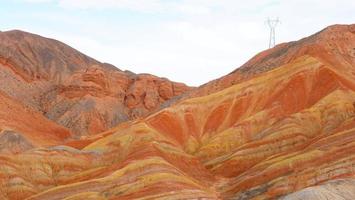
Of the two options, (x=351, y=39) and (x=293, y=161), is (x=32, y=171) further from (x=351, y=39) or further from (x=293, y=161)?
(x=351, y=39)

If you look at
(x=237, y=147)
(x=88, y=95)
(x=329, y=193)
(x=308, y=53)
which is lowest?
(x=329, y=193)

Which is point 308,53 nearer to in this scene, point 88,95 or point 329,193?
point 329,193

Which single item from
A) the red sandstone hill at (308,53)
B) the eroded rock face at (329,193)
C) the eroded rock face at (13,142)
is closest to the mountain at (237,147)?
the eroded rock face at (329,193)

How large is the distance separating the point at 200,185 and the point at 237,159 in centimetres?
691

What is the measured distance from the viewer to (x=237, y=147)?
84.2 metres

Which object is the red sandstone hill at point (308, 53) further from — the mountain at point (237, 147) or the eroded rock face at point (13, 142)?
the eroded rock face at point (13, 142)

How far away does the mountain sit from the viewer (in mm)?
68438

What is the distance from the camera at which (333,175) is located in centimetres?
6331

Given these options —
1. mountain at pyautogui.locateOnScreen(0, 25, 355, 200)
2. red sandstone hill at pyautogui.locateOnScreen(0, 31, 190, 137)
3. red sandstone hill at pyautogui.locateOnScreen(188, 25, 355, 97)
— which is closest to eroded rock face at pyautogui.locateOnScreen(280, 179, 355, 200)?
mountain at pyautogui.locateOnScreen(0, 25, 355, 200)

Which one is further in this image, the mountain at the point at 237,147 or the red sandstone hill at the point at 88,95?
the red sandstone hill at the point at 88,95

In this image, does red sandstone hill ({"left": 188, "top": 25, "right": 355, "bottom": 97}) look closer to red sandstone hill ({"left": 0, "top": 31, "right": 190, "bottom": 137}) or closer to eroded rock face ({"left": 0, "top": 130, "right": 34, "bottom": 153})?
eroded rock face ({"left": 0, "top": 130, "right": 34, "bottom": 153})

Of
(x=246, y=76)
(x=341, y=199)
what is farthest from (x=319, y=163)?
(x=246, y=76)

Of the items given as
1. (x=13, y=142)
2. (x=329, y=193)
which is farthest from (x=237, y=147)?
(x=13, y=142)

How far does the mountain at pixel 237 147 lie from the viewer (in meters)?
68.4
